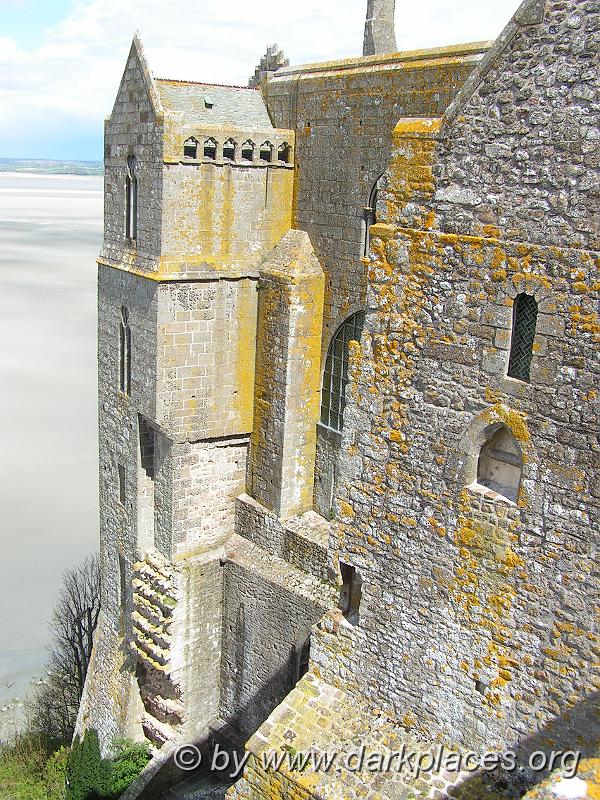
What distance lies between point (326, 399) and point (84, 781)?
8.64m

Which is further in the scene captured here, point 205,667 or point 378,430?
point 205,667

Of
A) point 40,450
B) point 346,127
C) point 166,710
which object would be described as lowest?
point 40,450

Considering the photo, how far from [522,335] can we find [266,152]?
1077cm

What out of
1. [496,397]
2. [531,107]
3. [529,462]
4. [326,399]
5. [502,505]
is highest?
[531,107]

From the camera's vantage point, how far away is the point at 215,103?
15.4 meters

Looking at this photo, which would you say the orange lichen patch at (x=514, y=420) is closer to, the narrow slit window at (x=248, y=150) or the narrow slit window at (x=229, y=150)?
the narrow slit window at (x=229, y=150)

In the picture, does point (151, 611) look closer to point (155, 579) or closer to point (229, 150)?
point (155, 579)

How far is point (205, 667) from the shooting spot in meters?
16.3

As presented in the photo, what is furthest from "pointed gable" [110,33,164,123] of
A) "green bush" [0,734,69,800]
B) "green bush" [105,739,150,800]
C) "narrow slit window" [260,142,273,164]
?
"green bush" [0,734,69,800]

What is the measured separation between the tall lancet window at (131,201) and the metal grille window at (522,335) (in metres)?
11.3

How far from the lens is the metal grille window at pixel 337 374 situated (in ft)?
48.3

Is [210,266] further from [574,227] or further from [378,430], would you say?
[574,227]

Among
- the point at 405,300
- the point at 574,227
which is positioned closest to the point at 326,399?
the point at 405,300

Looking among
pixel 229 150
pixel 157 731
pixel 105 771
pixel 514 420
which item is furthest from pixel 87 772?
pixel 514 420
